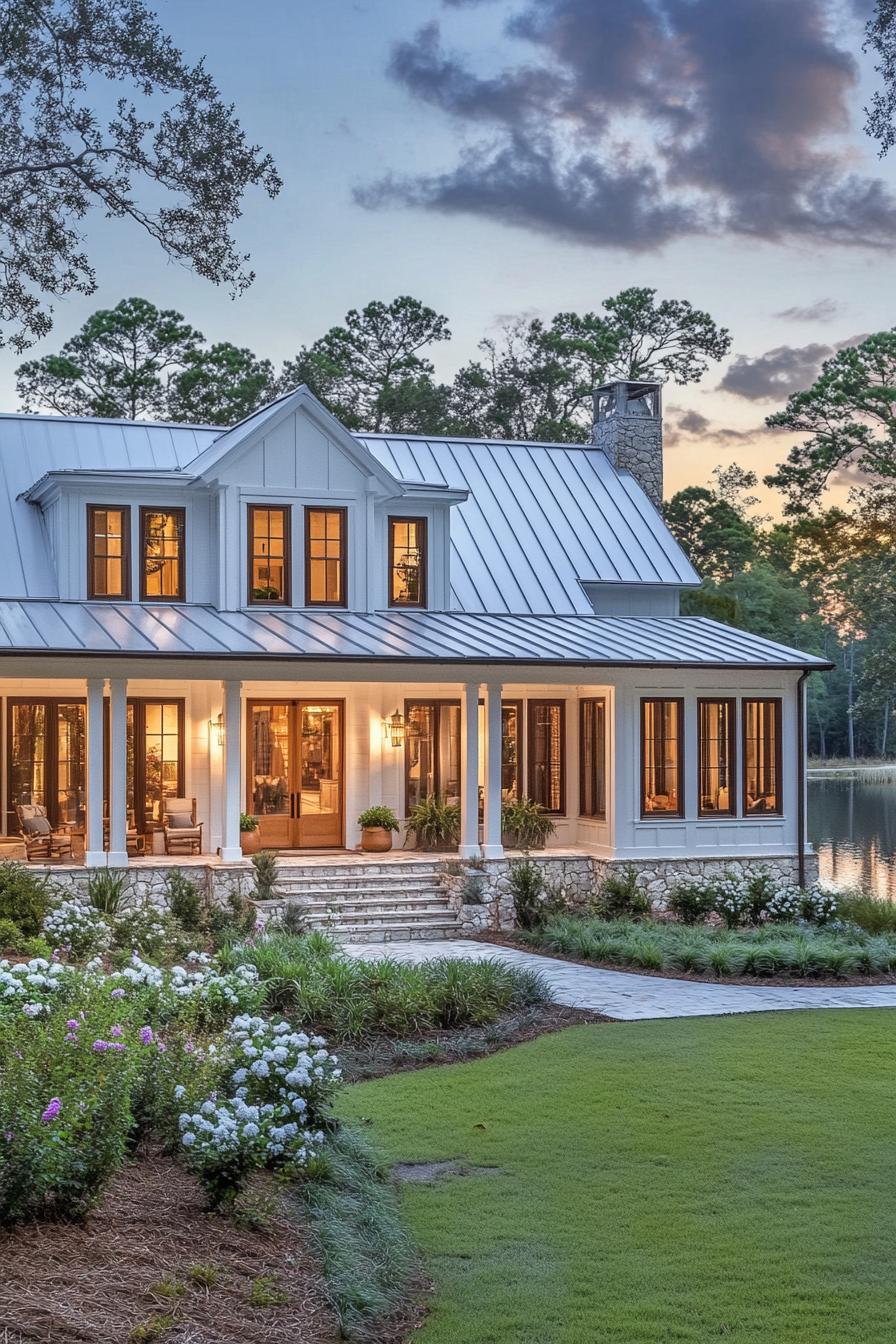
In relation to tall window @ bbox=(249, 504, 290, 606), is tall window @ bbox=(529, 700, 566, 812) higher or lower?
lower

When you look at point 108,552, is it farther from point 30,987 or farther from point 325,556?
point 30,987

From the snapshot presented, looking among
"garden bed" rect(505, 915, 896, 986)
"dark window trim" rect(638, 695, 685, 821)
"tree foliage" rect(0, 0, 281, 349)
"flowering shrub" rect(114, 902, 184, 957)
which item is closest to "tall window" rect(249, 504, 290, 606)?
"dark window trim" rect(638, 695, 685, 821)

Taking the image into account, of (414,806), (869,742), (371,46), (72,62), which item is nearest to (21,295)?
(72,62)

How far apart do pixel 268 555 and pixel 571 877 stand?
6.33 m

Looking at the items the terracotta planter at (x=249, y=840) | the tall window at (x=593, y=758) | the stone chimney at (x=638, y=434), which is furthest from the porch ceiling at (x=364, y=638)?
the stone chimney at (x=638, y=434)

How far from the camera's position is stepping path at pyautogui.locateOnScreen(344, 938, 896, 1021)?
1272 cm

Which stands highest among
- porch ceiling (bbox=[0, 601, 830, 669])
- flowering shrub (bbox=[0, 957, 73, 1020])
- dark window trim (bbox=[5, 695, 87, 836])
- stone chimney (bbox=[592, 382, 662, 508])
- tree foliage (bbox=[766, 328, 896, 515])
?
tree foliage (bbox=[766, 328, 896, 515])

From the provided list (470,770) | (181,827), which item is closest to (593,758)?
(470,770)

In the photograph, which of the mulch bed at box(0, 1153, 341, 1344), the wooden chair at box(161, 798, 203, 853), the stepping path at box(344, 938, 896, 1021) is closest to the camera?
the mulch bed at box(0, 1153, 341, 1344)

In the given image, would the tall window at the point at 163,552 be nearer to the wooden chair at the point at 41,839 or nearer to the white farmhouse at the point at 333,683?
the white farmhouse at the point at 333,683

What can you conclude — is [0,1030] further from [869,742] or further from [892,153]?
[869,742]

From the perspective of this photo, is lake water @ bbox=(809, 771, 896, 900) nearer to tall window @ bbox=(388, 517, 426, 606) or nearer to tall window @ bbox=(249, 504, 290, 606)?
tall window @ bbox=(388, 517, 426, 606)

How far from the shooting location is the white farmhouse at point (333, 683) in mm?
18359

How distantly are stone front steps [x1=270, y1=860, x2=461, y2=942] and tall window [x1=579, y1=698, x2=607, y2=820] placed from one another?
9.33ft
